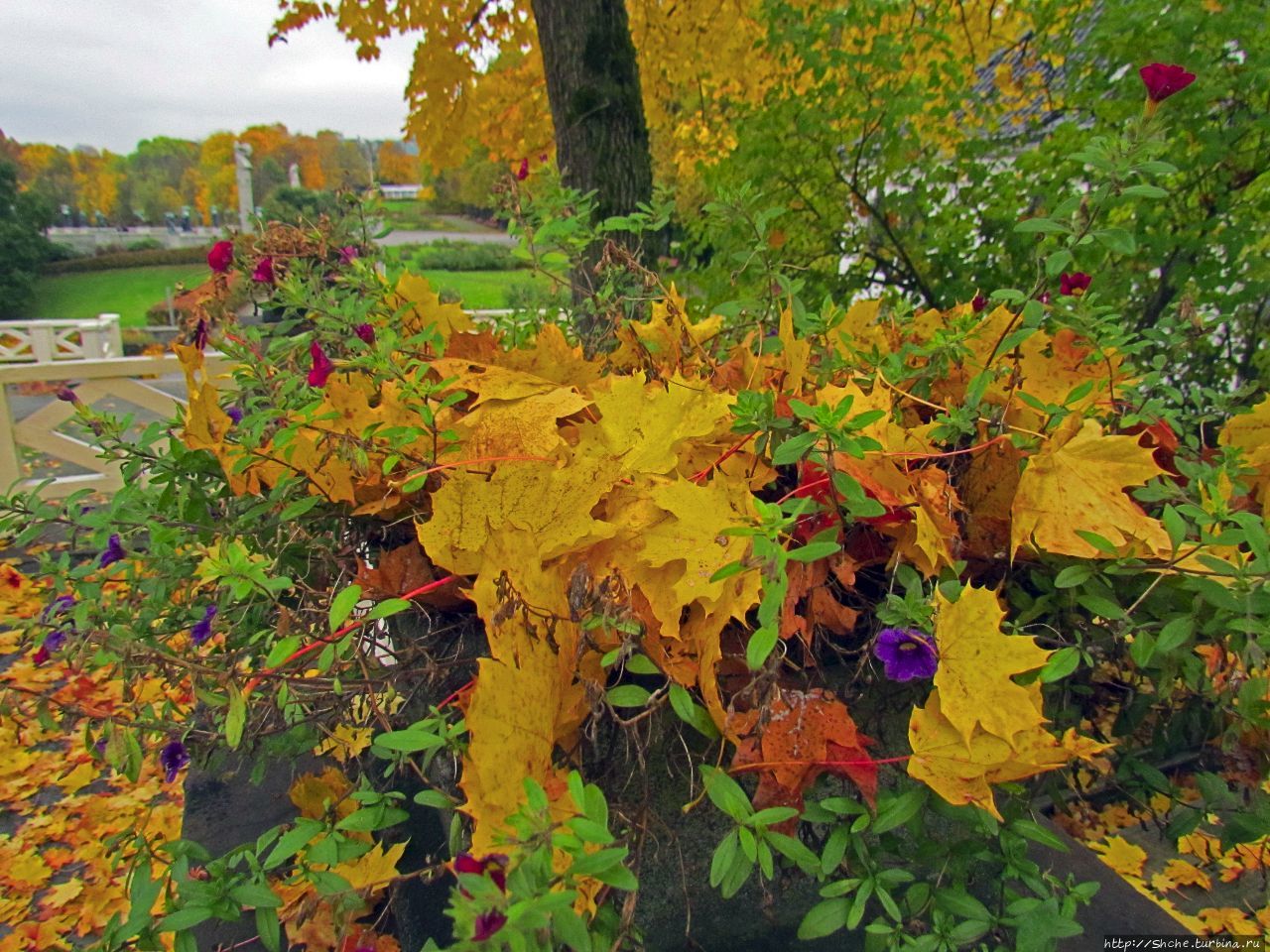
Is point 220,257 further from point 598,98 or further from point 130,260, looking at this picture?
point 130,260

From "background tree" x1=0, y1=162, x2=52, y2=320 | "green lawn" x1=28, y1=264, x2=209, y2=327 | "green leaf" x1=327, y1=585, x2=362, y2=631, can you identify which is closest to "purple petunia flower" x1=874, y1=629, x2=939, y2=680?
"green leaf" x1=327, y1=585, x2=362, y2=631

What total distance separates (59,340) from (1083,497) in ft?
50.2

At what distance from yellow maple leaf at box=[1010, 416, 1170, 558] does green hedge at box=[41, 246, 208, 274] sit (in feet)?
121

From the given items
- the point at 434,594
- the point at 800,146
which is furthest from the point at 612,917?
the point at 800,146

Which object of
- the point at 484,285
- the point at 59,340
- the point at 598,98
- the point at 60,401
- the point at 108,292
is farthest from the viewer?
the point at 108,292

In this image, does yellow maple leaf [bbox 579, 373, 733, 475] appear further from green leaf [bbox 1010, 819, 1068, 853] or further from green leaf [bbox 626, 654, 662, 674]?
green leaf [bbox 1010, 819, 1068, 853]

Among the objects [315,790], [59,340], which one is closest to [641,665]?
[315,790]

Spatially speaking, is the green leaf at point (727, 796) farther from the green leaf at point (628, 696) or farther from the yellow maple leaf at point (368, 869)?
the yellow maple leaf at point (368, 869)

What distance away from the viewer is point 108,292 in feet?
108

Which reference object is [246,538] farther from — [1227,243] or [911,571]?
[1227,243]

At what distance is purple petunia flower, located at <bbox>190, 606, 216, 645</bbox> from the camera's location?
124 cm

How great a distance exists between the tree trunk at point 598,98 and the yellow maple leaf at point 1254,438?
286 centimetres

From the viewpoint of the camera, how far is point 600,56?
3631 millimetres

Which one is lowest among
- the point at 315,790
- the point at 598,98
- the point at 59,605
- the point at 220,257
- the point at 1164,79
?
the point at 315,790
